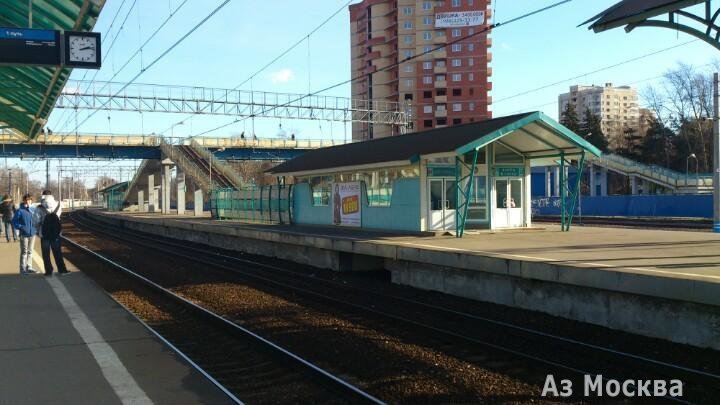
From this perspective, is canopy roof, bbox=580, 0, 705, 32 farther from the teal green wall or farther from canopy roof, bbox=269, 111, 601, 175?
the teal green wall

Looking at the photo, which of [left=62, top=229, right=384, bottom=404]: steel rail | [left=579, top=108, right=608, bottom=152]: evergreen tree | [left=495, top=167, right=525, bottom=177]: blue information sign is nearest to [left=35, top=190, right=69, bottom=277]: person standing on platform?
[left=62, top=229, right=384, bottom=404]: steel rail

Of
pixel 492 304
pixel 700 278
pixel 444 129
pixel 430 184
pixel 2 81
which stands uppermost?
pixel 2 81

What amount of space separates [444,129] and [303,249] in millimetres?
6310

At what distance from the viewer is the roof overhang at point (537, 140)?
17.0m

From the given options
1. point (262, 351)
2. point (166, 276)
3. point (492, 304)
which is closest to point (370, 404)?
point (262, 351)

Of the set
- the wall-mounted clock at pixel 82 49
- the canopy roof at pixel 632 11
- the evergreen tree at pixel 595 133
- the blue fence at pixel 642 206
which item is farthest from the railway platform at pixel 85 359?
the evergreen tree at pixel 595 133

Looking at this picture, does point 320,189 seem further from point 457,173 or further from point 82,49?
point 82,49

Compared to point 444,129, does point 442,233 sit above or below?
below

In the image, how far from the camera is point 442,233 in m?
18.1

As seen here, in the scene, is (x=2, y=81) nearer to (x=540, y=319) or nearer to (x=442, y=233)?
(x=442, y=233)

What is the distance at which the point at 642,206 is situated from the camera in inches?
1695

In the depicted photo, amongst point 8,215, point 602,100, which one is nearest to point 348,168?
point 8,215

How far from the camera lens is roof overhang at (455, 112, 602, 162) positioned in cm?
1705

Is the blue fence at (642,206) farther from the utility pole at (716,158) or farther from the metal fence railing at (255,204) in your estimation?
the metal fence railing at (255,204)
